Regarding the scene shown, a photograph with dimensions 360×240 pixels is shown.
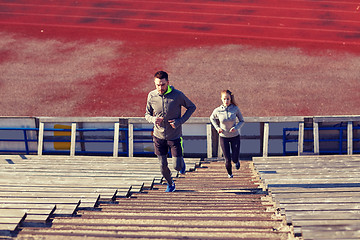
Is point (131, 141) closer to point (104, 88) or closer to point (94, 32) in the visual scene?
point (104, 88)

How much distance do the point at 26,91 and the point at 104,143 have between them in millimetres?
5303

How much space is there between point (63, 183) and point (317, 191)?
4033 mm

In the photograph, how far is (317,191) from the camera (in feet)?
20.3

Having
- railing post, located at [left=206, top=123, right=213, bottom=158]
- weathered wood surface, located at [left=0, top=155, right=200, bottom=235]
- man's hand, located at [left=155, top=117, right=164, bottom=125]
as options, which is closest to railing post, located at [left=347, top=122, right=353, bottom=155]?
railing post, located at [left=206, top=123, right=213, bottom=158]

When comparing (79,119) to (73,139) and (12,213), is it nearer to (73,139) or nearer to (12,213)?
(73,139)

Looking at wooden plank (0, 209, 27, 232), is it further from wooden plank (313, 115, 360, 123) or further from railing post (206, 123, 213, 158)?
wooden plank (313, 115, 360, 123)

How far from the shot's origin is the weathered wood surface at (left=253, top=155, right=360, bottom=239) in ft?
13.2

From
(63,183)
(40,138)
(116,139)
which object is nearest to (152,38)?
(116,139)

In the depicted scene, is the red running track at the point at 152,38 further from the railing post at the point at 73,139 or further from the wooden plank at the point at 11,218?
the wooden plank at the point at 11,218

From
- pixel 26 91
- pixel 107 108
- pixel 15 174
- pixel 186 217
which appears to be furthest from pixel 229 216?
pixel 26 91

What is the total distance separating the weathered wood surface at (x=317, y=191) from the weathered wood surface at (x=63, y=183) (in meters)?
2.14

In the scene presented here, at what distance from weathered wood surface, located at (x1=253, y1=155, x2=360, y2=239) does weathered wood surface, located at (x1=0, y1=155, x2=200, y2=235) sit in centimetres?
214

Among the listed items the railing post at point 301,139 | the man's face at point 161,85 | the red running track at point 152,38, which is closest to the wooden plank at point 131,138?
the red running track at point 152,38

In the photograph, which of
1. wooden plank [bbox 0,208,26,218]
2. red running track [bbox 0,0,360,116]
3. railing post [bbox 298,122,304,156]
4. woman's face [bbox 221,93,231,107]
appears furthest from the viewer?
red running track [bbox 0,0,360,116]
